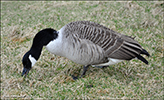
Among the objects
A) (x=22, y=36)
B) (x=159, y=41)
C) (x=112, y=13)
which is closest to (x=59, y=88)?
(x=22, y=36)

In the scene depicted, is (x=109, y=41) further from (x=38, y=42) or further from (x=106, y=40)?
(x=38, y=42)

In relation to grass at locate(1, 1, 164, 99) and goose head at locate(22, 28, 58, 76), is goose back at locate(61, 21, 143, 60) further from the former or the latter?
grass at locate(1, 1, 164, 99)

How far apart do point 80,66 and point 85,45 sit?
1028mm

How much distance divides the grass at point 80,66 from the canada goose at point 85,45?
1.50 ft

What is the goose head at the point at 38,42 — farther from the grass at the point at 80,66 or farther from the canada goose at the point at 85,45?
the grass at the point at 80,66

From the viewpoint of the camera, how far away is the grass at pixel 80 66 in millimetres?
3178

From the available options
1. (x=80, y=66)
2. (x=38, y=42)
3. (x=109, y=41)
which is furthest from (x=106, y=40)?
(x=38, y=42)

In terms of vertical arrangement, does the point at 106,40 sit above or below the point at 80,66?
above

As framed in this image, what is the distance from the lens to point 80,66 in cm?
399

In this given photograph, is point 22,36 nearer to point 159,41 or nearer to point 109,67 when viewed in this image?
point 109,67

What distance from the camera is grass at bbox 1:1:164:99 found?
3178mm

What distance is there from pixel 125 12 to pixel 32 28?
9.69 ft

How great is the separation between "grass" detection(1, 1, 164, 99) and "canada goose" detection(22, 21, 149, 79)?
457 mm

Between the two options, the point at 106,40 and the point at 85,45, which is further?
the point at 106,40
